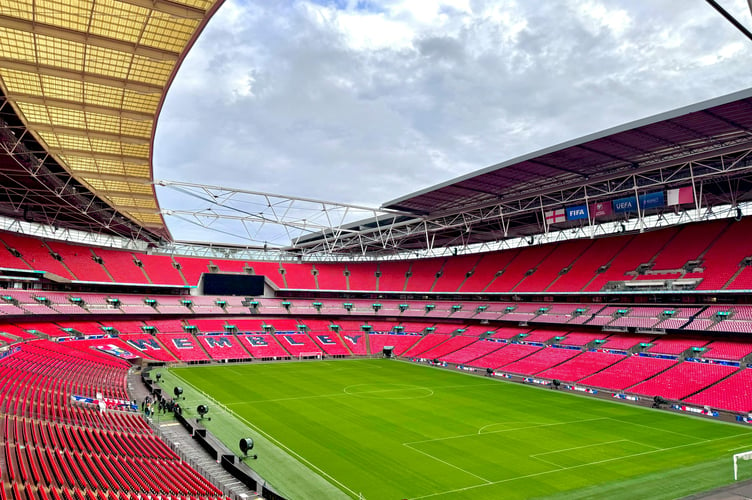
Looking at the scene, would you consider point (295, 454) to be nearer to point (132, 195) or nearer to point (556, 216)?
point (132, 195)

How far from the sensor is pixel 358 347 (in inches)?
2356

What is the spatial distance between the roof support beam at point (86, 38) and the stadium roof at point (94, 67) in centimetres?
3

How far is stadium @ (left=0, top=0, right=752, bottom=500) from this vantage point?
18.8 m

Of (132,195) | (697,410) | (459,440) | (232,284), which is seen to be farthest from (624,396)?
(232,284)

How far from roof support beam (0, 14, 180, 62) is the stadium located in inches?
3.0

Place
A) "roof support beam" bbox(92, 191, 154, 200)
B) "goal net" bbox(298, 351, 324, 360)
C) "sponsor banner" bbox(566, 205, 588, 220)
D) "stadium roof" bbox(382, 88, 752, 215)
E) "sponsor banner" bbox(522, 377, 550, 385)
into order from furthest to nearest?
"goal net" bbox(298, 351, 324, 360) → "sponsor banner" bbox(522, 377, 550, 385) → "sponsor banner" bbox(566, 205, 588, 220) → "roof support beam" bbox(92, 191, 154, 200) → "stadium roof" bbox(382, 88, 752, 215)

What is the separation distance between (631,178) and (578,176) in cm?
350

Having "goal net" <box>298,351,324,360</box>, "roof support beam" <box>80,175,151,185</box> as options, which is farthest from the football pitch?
"roof support beam" <box>80,175,151,185</box>

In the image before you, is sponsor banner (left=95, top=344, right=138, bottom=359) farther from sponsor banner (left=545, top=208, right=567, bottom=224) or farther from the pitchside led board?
sponsor banner (left=545, top=208, right=567, bottom=224)

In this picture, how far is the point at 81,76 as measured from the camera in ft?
67.2

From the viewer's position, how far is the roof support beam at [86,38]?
1700cm

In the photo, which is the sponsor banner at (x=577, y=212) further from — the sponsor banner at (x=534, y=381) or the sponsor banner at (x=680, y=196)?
the sponsor banner at (x=534, y=381)

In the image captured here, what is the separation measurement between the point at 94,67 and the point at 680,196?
33475 millimetres

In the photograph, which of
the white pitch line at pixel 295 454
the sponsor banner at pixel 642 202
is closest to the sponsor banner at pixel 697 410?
the sponsor banner at pixel 642 202
